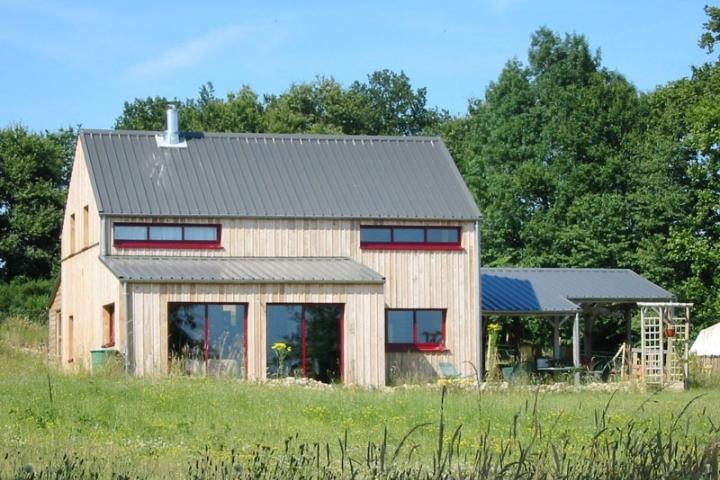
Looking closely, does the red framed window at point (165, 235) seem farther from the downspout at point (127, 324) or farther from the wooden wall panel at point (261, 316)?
the downspout at point (127, 324)

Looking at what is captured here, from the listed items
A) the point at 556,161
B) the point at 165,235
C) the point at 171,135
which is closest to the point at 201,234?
the point at 165,235

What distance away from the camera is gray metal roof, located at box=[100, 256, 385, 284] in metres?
30.0

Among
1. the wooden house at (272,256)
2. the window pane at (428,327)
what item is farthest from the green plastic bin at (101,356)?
the window pane at (428,327)

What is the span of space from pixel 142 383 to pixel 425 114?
56.4 m

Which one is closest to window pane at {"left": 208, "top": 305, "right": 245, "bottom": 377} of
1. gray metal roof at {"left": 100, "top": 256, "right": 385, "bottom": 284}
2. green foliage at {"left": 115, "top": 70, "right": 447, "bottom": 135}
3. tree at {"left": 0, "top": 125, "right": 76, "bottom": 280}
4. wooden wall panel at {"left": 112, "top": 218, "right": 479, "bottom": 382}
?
gray metal roof at {"left": 100, "top": 256, "right": 385, "bottom": 284}

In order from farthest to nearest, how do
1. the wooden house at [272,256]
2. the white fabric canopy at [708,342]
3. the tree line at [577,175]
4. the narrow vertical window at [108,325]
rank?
1. the tree line at [577,175]
2. the white fabric canopy at [708,342]
3. the narrow vertical window at [108,325]
4. the wooden house at [272,256]

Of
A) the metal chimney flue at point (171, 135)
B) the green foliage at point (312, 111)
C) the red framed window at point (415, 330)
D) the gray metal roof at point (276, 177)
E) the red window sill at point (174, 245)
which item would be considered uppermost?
the green foliage at point (312, 111)

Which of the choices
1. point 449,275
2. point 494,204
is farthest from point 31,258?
point 449,275

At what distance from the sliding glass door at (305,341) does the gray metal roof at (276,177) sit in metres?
3.15

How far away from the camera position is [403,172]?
35.5m

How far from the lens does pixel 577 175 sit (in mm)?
51219

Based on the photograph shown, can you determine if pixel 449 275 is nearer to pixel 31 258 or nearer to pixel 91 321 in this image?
pixel 91 321

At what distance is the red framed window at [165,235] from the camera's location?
32438mm

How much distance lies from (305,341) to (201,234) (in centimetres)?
411
